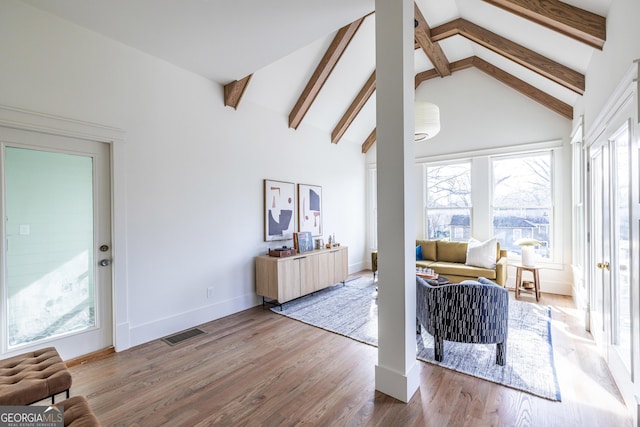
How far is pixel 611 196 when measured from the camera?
96.7 inches

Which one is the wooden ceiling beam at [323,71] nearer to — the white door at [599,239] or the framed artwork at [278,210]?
the framed artwork at [278,210]

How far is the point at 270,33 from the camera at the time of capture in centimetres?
292

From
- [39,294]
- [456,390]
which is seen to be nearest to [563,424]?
[456,390]

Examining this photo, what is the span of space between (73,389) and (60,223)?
1430mm

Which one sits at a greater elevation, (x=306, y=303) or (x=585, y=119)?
(x=585, y=119)

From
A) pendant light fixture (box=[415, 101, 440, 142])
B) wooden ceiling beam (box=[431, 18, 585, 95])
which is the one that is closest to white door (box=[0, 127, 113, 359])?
pendant light fixture (box=[415, 101, 440, 142])

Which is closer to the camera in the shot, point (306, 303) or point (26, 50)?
point (26, 50)

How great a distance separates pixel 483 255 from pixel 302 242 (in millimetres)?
2880

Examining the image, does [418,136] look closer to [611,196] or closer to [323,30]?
[323,30]

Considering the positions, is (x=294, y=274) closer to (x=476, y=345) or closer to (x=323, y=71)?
(x=476, y=345)

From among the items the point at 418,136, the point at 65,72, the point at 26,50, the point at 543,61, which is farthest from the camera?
the point at 543,61

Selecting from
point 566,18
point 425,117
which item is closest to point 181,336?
point 425,117

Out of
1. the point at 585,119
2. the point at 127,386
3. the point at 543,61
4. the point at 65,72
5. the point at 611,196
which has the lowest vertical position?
the point at 127,386

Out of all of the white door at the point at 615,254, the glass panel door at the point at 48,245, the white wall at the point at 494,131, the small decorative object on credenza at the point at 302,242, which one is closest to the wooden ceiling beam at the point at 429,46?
the white wall at the point at 494,131
